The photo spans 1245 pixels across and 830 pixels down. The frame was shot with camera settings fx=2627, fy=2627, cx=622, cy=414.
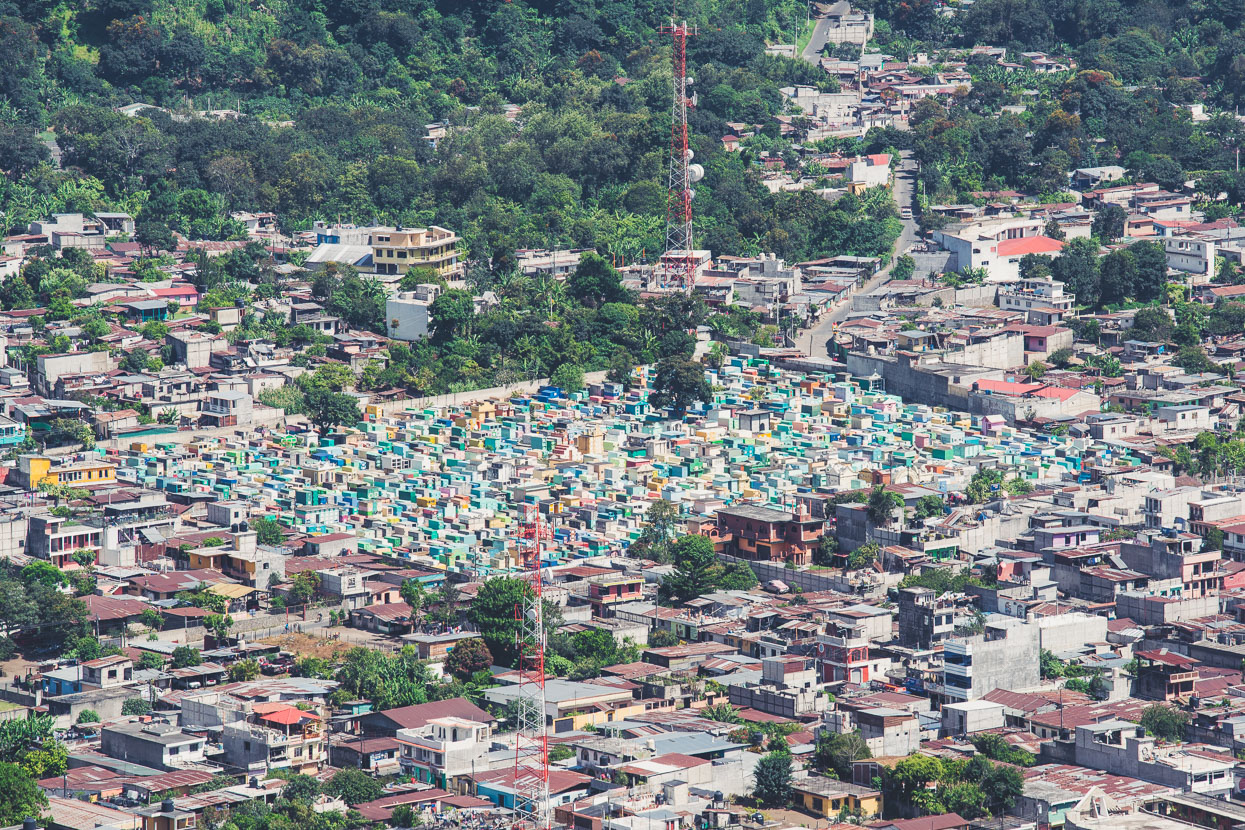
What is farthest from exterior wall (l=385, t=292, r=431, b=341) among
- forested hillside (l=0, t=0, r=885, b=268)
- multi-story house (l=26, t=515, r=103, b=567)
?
multi-story house (l=26, t=515, r=103, b=567)

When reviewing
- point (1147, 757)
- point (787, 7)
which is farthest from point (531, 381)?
point (787, 7)

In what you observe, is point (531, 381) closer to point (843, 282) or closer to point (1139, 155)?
point (843, 282)

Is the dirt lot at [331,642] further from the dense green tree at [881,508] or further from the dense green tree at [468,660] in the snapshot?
the dense green tree at [881,508]

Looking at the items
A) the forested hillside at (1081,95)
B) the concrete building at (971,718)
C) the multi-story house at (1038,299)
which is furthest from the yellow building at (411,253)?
the concrete building at (971,718)

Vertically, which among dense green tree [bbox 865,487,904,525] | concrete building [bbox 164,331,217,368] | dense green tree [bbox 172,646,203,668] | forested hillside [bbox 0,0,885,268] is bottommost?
dense green tree [bbox 172,646,203,668]

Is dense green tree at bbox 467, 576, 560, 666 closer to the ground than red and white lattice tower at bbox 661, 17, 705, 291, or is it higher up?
closer to the ground

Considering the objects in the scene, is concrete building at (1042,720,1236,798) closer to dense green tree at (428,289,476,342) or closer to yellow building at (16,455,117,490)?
yellow building at (16,455,117,490)
